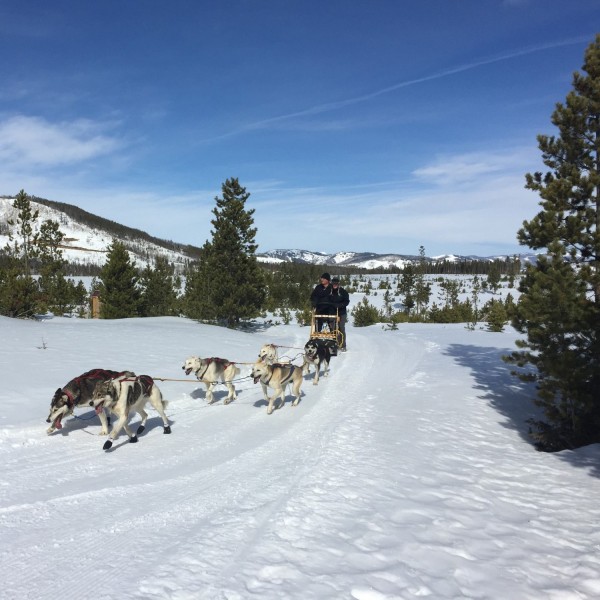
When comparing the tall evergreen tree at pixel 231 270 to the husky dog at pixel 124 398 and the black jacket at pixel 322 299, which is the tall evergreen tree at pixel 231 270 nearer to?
the black jacket at pixel 322 299

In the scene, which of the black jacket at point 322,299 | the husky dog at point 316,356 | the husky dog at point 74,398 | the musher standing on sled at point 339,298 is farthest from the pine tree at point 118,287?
the husky dog at point 74,398

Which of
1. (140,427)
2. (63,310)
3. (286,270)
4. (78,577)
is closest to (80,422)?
(140,427)

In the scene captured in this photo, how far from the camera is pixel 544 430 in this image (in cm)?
600

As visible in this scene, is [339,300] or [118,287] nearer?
[339,300]

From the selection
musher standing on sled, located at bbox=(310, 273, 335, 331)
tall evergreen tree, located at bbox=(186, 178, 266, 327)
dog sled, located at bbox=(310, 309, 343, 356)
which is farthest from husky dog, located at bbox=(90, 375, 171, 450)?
tall evergreen tree, located at bbox=(186, 178, 266, 327)

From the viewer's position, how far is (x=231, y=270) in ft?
64.2

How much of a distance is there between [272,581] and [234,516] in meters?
0.91

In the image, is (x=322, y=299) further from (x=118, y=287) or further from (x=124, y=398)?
(x=118, y=287)

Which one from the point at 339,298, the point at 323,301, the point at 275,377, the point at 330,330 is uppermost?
the point at 339,298

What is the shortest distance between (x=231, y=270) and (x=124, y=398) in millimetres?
14635

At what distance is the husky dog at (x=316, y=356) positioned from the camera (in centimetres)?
930

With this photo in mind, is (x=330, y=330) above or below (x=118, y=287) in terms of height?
below

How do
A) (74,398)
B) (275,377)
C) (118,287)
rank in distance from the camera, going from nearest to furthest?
1. (74,398)
2. (275,377)
3. (118,287)

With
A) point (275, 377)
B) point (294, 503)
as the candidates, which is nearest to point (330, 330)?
point (275, 377)
